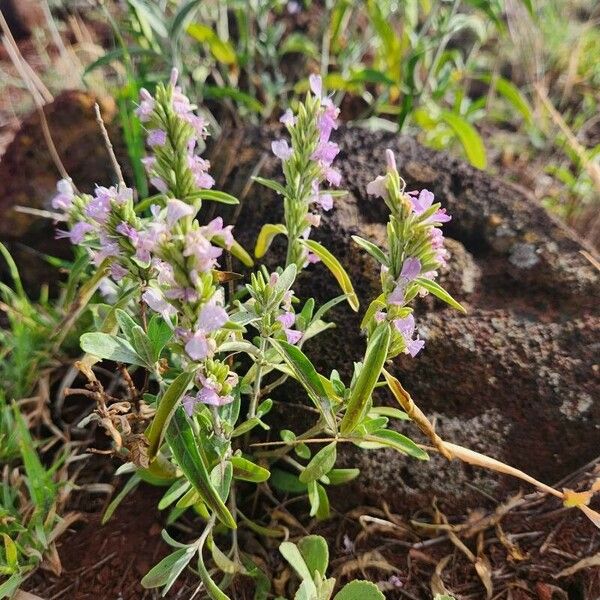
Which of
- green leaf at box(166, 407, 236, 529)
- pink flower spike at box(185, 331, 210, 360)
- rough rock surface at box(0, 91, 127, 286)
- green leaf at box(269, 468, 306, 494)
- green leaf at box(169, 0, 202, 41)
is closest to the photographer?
pink flower spike at box(185, 331, 210, 360)

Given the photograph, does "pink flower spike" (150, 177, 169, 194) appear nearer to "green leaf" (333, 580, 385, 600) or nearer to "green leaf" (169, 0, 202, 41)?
"green leaf" (333, 580, 385, 600)

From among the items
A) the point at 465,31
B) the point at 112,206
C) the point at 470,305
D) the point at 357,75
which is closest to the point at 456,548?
the point at 470,305

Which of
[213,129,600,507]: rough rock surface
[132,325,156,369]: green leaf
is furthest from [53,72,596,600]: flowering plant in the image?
[213,129,600,507]: rough rock surface

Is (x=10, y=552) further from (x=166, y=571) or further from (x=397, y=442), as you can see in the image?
(x=397, y=442)

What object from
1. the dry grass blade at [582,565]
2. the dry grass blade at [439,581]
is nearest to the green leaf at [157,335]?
the dry grass blade at [439,581]

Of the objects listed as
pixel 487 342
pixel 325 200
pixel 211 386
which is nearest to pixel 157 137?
pixel 325 200

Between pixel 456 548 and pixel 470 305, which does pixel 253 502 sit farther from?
pixel 470 305
